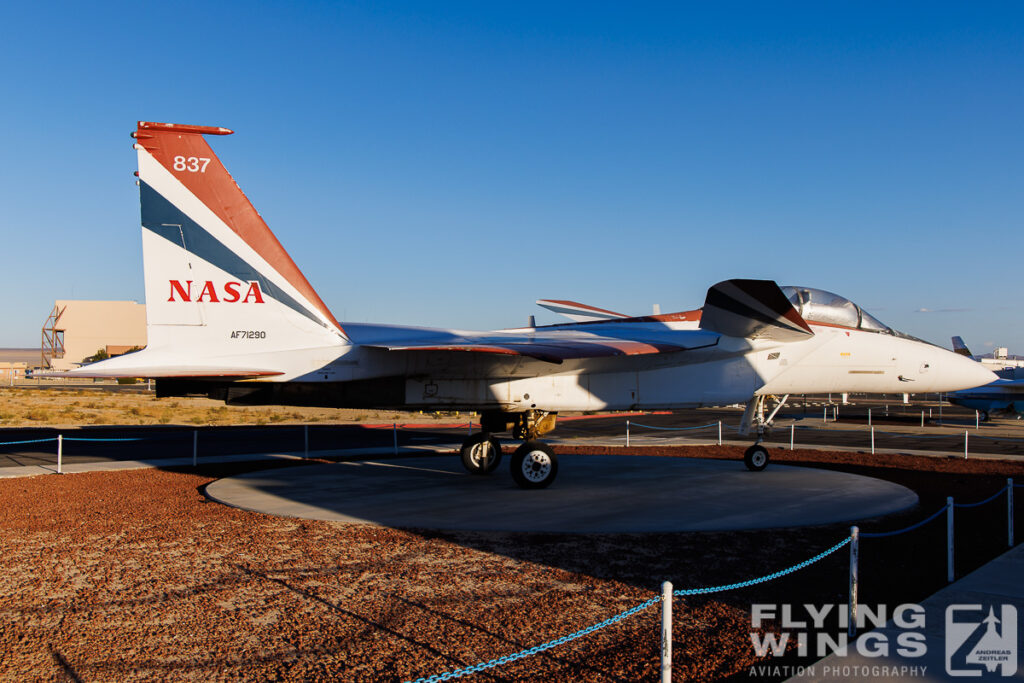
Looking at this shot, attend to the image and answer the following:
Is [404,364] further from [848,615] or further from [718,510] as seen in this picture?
[848,615]

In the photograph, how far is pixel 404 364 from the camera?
12.0 meters

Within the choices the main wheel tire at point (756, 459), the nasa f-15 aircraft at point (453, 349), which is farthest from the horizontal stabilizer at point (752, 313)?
the main wheel tire at point (756, 459)

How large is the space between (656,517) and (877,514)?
10.7ft

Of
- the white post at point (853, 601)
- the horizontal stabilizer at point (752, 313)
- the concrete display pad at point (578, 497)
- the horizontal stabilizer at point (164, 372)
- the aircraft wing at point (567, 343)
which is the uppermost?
the horizontal stabilizer at point (752, 313)

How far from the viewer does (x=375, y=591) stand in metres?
6.48

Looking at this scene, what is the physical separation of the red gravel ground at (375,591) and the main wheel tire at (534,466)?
11.7 feet

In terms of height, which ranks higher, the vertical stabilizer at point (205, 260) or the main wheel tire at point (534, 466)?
the vertical stabilizer at point (205, 260)

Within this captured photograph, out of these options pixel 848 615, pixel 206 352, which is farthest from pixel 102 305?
pixel 848 615

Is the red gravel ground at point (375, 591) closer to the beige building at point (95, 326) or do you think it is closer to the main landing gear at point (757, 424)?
the main landing gear at point (757, 424)

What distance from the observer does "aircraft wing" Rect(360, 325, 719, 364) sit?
1095cm

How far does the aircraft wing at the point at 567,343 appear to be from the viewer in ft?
35.9

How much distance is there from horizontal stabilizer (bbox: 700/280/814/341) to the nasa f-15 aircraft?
0.04 meters

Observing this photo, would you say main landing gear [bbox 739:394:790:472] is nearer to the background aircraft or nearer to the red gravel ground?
the red gravel ground

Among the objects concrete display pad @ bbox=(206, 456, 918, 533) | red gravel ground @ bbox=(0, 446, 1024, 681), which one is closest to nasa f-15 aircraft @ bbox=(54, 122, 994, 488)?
concrete display pad @ bbox=(206, 456, 918, 533)
